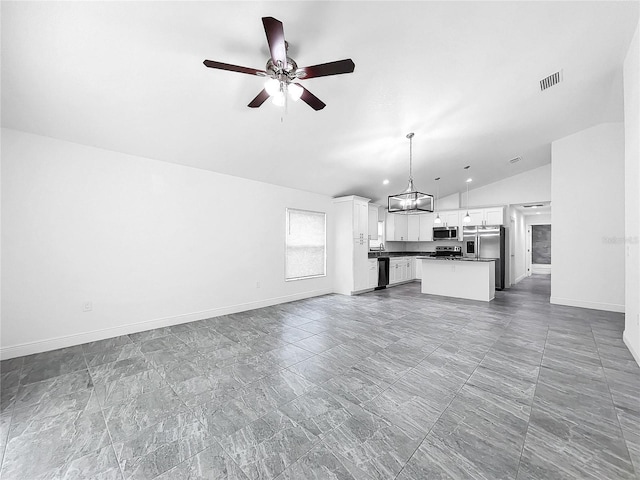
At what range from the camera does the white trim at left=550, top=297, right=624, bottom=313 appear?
4.84 metres

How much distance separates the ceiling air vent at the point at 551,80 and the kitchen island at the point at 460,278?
3.47m

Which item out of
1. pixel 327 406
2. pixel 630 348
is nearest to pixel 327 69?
pixel 327 406

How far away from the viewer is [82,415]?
1.99 meters

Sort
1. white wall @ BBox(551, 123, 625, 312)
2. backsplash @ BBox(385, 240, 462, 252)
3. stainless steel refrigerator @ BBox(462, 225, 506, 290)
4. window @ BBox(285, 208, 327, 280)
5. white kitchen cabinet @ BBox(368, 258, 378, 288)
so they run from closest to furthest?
white wall @ BBox(551, 123, 625, 312), window @ BBox(285, 208, 327, 280), white kitchen cabinet @ BBox(368, 258, 378, 288), stainless steel refrigerator @ BBox(462, 225, 506, 290), backsplash @ BBox(385, 240, 462, 252)

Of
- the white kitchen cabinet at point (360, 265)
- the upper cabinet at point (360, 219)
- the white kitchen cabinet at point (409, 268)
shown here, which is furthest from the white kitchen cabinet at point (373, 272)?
the white kitchen cabinet at point (409, 268)

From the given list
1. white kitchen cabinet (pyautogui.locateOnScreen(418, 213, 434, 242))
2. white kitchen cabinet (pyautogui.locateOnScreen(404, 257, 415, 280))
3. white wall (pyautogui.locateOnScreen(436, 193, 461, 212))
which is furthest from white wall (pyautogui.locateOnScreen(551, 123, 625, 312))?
white kitchen cabinet (pyautogui.locateOnScreen(404, 257, 415, 280))

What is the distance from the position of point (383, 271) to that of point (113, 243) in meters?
6.22

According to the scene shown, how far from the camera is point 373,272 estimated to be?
7.22 m

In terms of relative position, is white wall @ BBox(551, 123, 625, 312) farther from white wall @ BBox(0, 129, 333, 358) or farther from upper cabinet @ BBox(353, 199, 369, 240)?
white wall @ BBox(0, 129, 333, 358)

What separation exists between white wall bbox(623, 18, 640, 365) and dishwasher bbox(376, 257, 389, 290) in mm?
4705

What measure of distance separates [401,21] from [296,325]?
3981 mm

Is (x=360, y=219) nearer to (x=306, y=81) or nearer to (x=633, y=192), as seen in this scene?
(x=306, y=81)

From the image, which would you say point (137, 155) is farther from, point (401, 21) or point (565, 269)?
point (565, 269)

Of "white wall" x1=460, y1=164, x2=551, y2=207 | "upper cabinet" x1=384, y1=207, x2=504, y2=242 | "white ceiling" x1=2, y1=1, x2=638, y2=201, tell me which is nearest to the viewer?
"white ceiling" x1=2, y1=1, x2=638, y2=201
